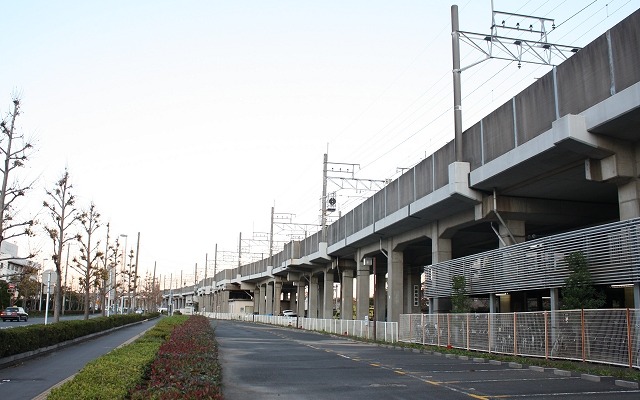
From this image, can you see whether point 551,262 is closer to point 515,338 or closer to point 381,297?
point 515,338

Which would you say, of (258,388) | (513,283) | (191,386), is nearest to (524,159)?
(513,283)

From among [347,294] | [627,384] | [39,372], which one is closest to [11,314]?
[347,294]

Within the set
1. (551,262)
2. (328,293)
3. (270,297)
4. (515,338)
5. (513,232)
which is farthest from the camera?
(270,297)

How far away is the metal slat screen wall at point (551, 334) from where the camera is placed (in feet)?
48.7

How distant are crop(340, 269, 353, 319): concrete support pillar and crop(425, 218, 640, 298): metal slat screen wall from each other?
21.5 m

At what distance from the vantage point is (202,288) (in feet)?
408

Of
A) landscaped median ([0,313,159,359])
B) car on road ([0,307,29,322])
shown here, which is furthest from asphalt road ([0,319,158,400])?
car on road ([0,307,29,322])

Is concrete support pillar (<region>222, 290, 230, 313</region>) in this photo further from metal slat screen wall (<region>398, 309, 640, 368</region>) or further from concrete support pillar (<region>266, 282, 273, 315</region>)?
metal slat screen wall (<region>398, 309, 640, 368</region>)

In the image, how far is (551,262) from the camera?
743 inches

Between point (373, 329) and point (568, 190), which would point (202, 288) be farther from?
point (568, 190)

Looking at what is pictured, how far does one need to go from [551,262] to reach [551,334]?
236 centimetres

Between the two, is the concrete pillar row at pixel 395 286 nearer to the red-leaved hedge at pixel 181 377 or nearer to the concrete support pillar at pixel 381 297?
the red-leaved hedge at pixel 181 377

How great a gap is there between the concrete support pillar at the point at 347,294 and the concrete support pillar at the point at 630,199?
33.1 m

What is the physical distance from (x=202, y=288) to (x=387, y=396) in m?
117
